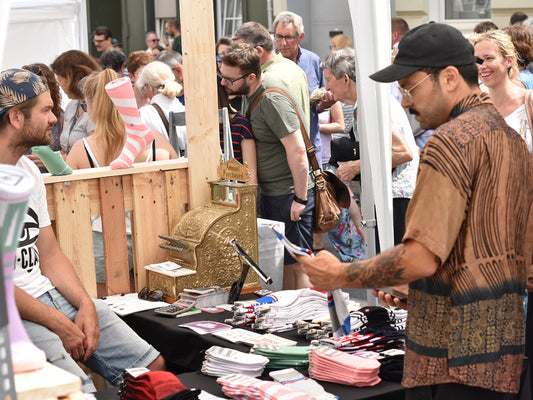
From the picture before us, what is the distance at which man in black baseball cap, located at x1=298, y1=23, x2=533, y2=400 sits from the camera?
2.19 meters

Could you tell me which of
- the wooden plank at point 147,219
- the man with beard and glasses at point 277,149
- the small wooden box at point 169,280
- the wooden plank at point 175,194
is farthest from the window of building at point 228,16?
the small wooden box at point 169,280

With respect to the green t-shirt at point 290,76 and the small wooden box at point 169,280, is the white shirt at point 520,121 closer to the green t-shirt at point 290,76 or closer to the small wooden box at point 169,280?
the green t-shirt at point 290,76

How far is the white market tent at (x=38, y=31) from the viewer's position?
29.0 ft

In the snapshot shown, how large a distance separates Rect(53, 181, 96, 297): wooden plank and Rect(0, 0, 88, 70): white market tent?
4.88m

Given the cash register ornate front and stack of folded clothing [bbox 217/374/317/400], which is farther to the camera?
the cash register ornate front

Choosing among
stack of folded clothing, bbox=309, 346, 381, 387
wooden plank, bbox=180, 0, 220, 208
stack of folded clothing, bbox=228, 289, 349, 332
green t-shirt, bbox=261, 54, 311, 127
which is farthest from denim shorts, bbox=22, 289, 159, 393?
green t-shirt, bbox=261, 54, 311, 127

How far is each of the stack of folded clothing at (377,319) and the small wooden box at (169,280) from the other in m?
1.04

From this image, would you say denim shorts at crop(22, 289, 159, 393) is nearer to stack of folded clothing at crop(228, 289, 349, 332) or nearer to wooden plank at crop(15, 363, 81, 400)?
stack of folded clothing at crop(228, 289, 349, 332)

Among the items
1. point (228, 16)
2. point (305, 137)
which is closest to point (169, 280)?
point (305, 137)

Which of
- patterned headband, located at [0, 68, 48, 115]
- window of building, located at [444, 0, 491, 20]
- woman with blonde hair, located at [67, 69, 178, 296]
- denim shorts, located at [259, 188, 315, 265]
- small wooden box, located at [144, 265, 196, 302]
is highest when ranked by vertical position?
window of building, located at [444, 0, 491, 20]

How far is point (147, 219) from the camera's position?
4.58 metres

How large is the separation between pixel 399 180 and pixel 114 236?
64.6 inches

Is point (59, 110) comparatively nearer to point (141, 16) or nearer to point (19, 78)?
point (19, 78)

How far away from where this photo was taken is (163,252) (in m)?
4.64
